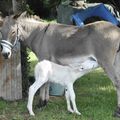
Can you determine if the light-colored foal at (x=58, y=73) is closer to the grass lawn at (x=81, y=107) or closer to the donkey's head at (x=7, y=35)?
the grass lawn at (x=81, y=107)

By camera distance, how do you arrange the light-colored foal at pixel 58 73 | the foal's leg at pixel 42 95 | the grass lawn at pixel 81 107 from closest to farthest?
the light-colored foal at pixel 58 73 → the grass lawn at pixel 81 107 → the foal's leg at pixel 42 95

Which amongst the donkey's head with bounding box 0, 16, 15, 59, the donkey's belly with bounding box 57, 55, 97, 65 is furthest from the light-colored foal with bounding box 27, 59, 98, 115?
the donkey's head with bounding box 0, 16, 15, 59

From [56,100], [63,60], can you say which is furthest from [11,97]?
[63,60]

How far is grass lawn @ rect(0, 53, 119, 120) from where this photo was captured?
7238 mm

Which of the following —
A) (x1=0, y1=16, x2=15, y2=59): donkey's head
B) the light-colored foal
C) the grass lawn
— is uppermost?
(x1=0, y1=16, x2=15, y2=59): donkey's head

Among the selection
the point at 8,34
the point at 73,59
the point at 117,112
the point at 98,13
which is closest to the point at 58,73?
the point at 73,59

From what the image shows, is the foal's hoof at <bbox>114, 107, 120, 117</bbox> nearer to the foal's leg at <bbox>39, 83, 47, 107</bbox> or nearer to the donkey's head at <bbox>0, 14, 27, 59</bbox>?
the foal's leg at <bbox>39, 83, 47, 107</bbox>

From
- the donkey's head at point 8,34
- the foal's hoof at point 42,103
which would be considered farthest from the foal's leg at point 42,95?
the donkey's head at point 8,34

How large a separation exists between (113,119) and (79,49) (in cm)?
126

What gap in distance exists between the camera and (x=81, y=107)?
778cm

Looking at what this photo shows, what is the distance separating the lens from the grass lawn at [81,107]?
7238mm

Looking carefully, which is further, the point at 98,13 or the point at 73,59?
the point at 98,13

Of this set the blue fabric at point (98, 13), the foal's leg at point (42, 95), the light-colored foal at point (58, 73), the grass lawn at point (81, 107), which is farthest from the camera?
the blue fabric at point (98, 13)

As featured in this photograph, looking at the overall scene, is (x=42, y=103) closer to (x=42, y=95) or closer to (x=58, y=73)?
(x=42, y=95)
